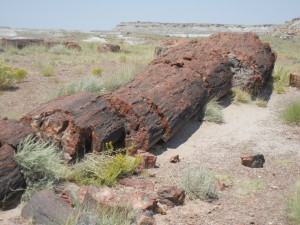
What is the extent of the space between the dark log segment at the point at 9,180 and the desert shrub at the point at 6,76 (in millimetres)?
5135

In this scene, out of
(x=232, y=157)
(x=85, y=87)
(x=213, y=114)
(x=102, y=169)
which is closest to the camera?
(x=102, y=169)

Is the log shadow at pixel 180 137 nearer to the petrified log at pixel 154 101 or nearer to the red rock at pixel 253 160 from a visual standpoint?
the petrified log at pixel 154 101

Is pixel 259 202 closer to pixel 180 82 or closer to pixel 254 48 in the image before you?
pixel 180 82

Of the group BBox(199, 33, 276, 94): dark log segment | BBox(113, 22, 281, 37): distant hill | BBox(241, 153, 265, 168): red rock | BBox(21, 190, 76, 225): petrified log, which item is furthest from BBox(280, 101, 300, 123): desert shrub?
BBox(113, 22, 281, 37): distant hill

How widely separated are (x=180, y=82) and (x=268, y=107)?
301 cm

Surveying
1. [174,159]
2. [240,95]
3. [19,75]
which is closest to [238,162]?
[174,159]

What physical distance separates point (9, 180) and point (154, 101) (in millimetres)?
2923

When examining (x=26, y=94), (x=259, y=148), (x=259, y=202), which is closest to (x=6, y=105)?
(x=26, y=94)

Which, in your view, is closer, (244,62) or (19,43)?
(244,62)

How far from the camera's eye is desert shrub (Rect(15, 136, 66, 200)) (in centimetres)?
459

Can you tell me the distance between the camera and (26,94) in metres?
9.05

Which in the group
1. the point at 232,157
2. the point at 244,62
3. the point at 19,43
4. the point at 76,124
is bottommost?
the point at 19,43

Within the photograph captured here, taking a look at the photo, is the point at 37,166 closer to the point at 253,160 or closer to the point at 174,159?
the point at 174,159

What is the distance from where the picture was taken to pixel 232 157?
21.0 ft
